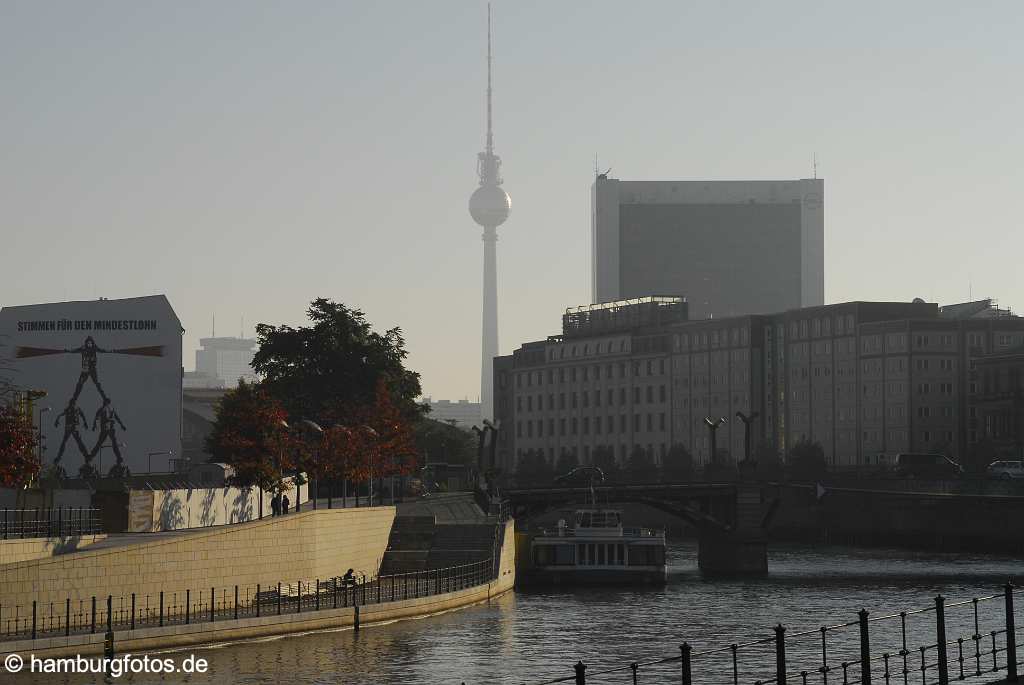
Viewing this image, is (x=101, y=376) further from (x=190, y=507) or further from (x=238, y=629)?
(x=238, y=629)

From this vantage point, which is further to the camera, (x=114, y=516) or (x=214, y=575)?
(x=114, y=516)

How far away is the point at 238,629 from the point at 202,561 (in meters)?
7.71

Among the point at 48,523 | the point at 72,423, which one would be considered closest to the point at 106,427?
the point at 72,423

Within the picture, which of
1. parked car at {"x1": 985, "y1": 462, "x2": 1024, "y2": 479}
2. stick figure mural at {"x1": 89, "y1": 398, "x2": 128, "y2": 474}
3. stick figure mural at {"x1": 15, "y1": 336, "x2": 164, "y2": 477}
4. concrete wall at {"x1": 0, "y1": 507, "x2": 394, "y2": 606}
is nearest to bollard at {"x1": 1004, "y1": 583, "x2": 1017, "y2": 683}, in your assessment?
concrete wall at {"x1": 0, "y1": 507, "x2": 394, "y2": 606}

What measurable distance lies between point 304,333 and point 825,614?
69.4 m

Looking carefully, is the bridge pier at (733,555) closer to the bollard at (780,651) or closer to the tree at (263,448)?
the tree at (263,448)

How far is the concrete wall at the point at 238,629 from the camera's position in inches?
2552

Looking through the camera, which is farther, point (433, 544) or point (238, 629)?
point (433, 544)

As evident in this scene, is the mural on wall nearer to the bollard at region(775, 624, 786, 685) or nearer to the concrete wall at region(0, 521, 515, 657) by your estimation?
the concrete wall at region(0, 521, 515, 657)

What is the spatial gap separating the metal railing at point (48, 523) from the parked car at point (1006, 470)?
10987cm

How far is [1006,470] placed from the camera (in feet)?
623

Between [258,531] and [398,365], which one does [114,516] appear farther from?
[398,365]

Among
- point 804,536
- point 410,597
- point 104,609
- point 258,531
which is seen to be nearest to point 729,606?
point 410,597

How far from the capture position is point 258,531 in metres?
87.8
